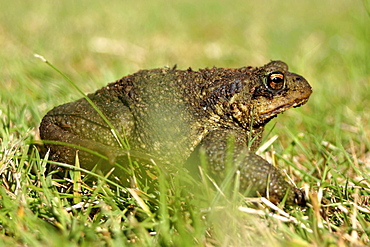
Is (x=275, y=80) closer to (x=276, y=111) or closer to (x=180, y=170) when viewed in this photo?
(x=276, y=111)

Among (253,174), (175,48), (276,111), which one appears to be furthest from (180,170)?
(175,48)

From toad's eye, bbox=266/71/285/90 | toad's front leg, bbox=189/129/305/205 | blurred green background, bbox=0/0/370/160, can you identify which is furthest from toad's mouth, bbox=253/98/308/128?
blurred green background, bbox=0/0/370/160

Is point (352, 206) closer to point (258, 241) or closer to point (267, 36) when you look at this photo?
point (258, 241)

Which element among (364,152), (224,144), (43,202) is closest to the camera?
(43,202)

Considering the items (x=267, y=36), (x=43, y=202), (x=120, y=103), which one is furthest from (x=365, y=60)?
(x=43, y=202)

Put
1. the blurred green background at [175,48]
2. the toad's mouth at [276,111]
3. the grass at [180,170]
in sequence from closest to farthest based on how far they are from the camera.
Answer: the grass at [180,170]
the toad's mouth at [276,111]
the blurred green background at [175,48]

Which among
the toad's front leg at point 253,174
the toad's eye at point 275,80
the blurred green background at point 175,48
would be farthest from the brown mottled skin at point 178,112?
the blurred green background at point 175,48

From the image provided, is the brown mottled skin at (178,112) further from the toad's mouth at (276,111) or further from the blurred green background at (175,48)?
the blurred green background at (175,48)
